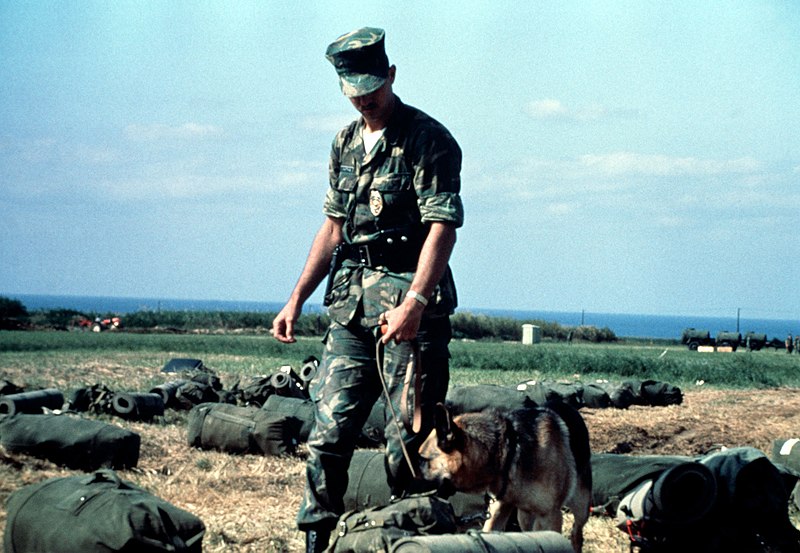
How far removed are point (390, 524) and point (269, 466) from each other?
506 cm

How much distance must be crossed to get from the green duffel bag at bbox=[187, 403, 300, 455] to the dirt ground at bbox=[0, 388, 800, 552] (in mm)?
154

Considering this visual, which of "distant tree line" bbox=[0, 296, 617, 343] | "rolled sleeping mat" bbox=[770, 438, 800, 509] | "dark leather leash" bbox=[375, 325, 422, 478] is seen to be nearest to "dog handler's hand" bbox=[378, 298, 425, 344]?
"dark leather leash" bbox=[375, 325, 422, 478]

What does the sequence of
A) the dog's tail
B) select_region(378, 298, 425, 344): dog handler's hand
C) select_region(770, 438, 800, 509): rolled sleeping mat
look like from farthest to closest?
select_region(770, 438, 800, 509): rolled sleeping mat → the dog's tail → select_region(378, 298, 425, 344): dog handler's hand

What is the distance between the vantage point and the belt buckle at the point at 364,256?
5688 millimetres

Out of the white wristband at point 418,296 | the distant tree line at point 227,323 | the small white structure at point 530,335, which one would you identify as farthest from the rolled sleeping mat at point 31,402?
the small white structure at point 530,335

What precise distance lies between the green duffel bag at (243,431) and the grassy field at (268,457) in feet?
0.47

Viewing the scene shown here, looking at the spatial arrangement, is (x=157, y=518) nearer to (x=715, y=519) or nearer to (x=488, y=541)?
(x=488, y=541)

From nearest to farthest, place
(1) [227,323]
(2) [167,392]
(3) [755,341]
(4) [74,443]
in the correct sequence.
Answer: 1. (4) [74,443]
2. (2) [167,392]
3. (1) [227,323]
4. (3) [755,341]

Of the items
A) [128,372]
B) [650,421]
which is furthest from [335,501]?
[128,372]

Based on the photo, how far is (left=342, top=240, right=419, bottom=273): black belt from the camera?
5.59 meters

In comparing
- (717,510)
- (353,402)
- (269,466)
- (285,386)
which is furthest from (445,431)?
(285,386)

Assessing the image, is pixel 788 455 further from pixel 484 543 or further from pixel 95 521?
pixel 95 521

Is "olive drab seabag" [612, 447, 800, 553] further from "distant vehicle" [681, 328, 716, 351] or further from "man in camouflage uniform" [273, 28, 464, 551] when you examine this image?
"distant vehicle" [681, 328, 716, 351]

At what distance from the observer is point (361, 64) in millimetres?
5406
